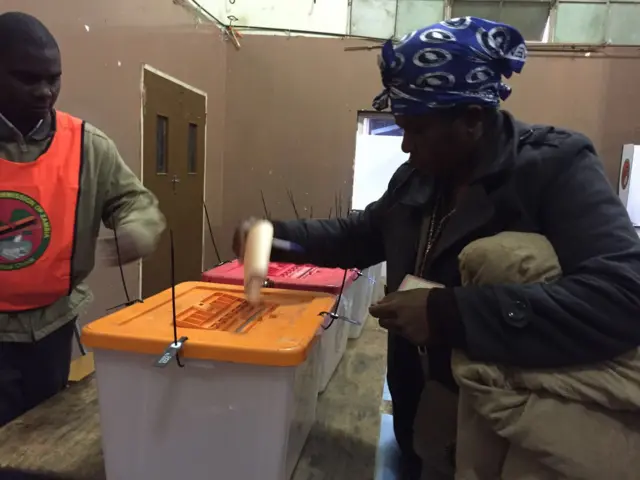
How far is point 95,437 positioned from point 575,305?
0.80m

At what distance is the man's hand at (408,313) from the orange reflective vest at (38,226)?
0.69 metres

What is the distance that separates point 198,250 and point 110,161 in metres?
2.45

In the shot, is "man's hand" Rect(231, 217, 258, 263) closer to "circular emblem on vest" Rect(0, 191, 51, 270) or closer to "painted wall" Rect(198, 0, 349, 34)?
"circular emblem on vest" Rect(0, 191, 51, 270)

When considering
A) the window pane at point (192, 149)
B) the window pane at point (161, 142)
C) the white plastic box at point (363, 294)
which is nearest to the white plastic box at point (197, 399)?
the white plastic box at point (363, 294)

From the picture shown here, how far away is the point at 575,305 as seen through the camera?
0.70 m

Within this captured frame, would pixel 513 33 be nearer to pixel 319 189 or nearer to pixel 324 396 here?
pixel 324 396

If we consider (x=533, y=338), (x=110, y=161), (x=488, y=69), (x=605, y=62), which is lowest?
(x=533, y=338)

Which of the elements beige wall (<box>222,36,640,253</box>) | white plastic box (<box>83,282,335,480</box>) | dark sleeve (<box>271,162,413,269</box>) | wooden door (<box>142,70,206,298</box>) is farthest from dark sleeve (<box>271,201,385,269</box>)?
beige wall (<box>222,36,640,253</box>)

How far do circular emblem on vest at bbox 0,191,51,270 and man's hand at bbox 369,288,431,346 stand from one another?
70cm

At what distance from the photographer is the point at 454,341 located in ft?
2.43

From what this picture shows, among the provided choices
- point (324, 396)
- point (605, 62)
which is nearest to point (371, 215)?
point (324, 396)

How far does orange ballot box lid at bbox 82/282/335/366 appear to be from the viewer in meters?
0.74

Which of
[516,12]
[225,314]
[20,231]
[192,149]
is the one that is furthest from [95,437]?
[516,12]

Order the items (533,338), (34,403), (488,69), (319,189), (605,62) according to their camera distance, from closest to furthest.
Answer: (533,338) < (488,69) < (34,403) < (605,62) < (319,189)
